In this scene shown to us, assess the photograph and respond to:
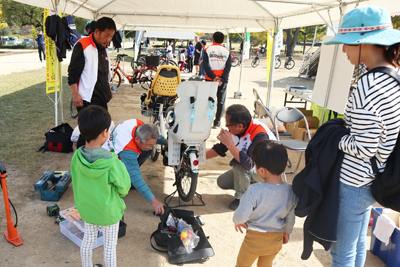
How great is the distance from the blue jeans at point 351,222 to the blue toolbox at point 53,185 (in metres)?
2.76

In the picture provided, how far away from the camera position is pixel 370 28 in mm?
1395

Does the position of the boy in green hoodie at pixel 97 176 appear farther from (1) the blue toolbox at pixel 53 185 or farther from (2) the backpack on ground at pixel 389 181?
(1) the blue toolbox at pixel 53 185

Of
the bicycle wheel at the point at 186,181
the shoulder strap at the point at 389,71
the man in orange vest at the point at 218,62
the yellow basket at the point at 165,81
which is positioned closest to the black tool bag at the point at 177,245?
the bicycle wheel at the point at 186,181

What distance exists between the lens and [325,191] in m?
1.53

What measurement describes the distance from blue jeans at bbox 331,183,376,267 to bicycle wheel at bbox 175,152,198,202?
5.74 feet

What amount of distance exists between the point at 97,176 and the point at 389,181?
1520 mm

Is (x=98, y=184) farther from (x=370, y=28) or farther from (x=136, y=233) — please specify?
(x=370, y=28)

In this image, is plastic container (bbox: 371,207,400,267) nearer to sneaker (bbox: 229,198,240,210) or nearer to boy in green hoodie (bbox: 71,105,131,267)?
sneaker (bbox: 229,198,240,210)

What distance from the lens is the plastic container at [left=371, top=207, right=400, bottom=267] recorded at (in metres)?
2.40

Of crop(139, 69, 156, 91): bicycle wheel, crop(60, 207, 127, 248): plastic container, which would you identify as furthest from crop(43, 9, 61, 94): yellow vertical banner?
crop(139, 69, 156, 91): bicycle wheel

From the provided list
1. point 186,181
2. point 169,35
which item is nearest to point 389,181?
point 186,181

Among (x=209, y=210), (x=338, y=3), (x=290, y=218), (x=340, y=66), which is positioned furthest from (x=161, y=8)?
(x=290, y=218)

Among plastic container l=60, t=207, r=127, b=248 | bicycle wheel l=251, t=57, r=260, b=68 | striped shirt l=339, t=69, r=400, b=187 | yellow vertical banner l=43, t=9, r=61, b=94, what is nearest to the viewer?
striped shirt l=339, t=69, r=400, b=187

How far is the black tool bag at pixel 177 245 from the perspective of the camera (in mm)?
2479
